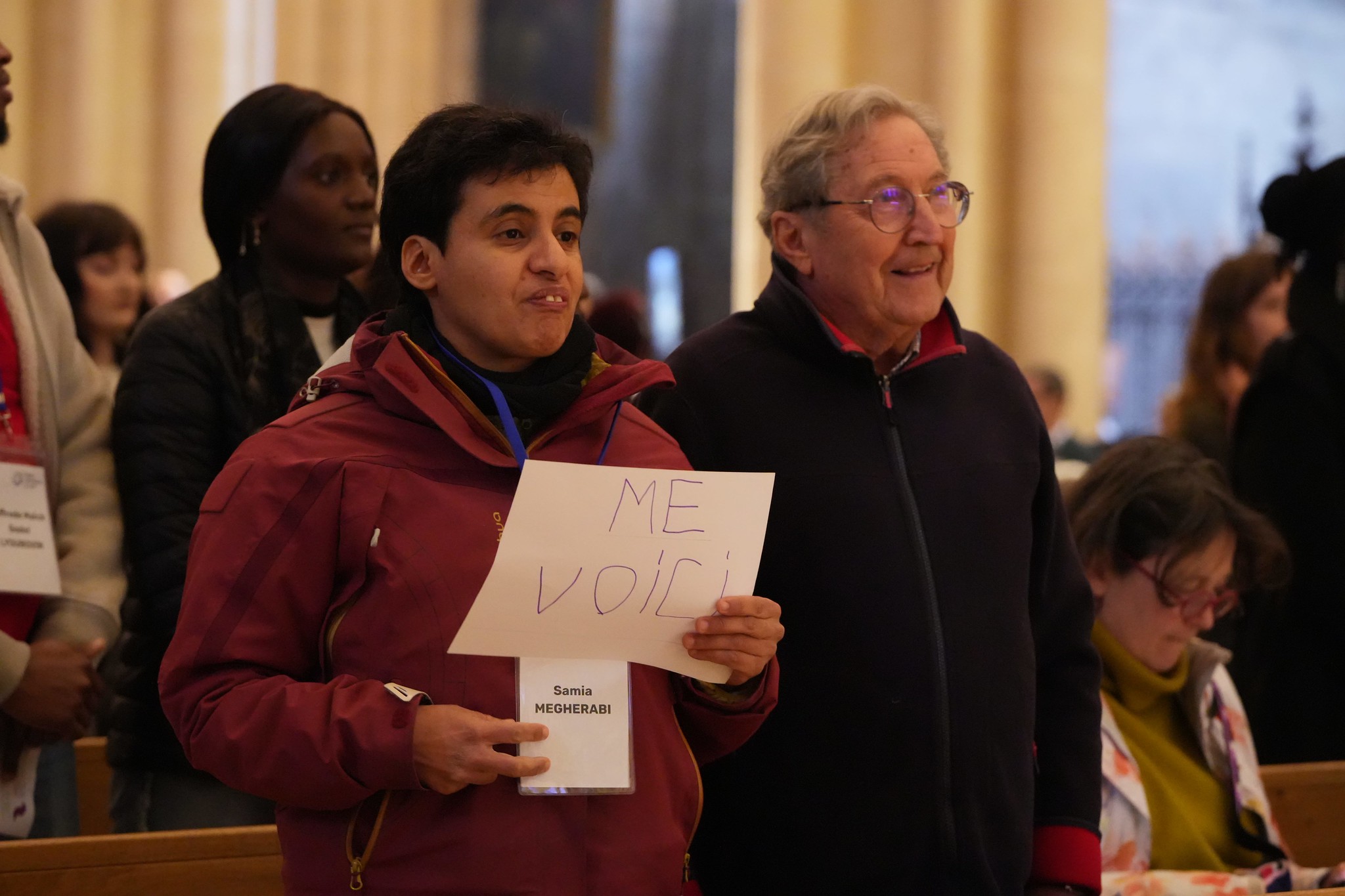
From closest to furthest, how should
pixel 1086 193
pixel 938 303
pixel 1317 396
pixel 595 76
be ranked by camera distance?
pixel 938 303 → pixel 1317 396 → pixel 1086 193 → pixel 595 76

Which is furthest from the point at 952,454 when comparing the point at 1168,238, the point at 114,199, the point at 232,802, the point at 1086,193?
the point at 1168,238

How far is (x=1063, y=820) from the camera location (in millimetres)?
2590

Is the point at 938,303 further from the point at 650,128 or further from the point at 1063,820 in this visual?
the point at 650,128

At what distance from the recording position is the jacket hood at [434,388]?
193 cm

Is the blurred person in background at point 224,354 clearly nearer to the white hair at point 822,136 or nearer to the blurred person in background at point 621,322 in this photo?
the white hair at point 822,136

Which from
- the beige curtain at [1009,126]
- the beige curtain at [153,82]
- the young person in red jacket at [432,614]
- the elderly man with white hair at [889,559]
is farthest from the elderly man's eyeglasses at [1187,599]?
the beige curtain at [153,82]

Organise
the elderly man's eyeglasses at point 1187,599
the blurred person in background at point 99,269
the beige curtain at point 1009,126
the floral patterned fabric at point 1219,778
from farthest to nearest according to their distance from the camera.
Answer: the beige curtain at point 1009,126
the blurred person in background at point 99,269
the elderly man's eyeglasses at point 1187,599
the floral patterned fabric at point 1219,778

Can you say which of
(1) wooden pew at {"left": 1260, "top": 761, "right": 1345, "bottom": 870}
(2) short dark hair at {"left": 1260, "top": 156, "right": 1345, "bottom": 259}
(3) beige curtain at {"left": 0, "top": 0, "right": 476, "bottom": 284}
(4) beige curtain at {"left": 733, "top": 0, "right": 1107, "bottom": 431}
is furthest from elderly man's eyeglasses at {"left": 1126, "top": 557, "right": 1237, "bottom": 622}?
(3) beige curtain at {"left": 0, "top": 0, "right": 476, "bottom": 284}

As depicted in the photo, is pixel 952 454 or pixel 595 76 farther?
pixel 595 76

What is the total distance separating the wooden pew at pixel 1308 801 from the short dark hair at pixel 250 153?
2.51 m

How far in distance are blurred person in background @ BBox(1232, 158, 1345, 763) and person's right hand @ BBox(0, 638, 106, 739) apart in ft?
8.75

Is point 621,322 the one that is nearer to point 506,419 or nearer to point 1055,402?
point 506,419

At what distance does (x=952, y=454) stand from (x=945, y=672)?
0.37 meters

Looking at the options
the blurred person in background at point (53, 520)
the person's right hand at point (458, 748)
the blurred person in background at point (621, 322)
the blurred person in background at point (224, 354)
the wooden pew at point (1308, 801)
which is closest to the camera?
the person's right hand at point (458, 748)
